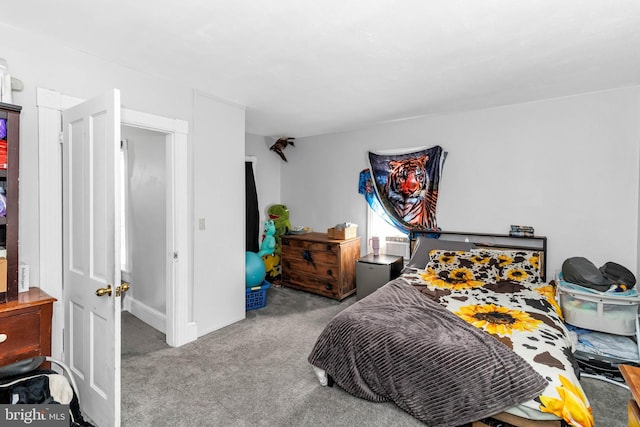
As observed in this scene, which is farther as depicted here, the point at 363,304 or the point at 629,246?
the point at 629,246

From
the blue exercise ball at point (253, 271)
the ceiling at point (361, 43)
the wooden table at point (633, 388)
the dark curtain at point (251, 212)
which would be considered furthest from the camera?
the dark curtain at point (251, 212)

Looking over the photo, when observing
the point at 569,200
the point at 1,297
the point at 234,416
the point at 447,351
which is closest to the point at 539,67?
the point at 569,200

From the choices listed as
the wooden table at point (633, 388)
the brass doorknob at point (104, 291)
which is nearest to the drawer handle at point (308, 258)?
the brass doorknob at point (104, 291)

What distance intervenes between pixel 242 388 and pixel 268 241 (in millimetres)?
2669

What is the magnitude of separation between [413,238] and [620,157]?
6.97ft

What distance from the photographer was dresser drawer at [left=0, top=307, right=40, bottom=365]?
160cm

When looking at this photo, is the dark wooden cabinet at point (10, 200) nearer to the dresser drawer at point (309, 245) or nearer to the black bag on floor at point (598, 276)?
the dresser drawer at point (309, 245)

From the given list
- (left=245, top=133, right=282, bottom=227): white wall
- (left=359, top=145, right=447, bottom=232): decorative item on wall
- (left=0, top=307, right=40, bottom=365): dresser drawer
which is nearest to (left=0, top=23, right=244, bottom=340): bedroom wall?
(left=0, top=307, right=40, bottom=365): dresser drawer

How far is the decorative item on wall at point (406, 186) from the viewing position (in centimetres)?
393

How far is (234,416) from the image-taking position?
202 cm

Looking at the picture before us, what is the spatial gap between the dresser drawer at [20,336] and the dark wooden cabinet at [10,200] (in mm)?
140

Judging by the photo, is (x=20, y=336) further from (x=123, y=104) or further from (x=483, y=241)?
(x=483, y=241)

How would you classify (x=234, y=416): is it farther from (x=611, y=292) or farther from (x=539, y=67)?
(x=539, y=67)

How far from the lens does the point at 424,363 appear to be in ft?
6.09
